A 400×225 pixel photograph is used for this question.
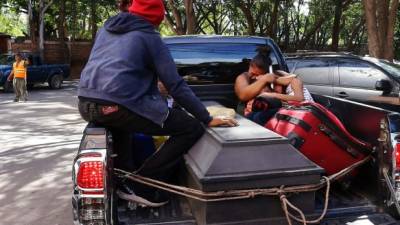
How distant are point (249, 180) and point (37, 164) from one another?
5.79 meters

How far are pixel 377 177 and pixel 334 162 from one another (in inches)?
11.3

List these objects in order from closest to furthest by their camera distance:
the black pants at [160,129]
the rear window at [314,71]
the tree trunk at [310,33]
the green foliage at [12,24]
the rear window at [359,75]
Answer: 1. the black pants at [160,129]
2. the rear window at [359,75]
3. the rear window at [314,71]
4. the tree trunk at [310,33]
5. the green foliage at [12,24]

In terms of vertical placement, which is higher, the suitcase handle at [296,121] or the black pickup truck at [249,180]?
the suitcase handle at [296,121]

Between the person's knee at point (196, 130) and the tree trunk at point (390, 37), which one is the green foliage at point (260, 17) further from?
the person's knee at point (196, 130)

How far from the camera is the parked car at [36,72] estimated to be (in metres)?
21.2

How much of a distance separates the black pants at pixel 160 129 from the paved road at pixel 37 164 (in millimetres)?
2325

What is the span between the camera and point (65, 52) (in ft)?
113

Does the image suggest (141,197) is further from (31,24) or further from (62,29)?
(62,29)

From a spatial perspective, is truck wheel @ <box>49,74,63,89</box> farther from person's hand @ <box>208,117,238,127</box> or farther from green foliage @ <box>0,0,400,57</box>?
person's hand @ <box>208,117,238,127</box>

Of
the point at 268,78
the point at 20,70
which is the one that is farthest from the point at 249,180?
the point at 20,70

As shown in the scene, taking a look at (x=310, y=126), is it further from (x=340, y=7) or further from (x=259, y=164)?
(x=340, y=7)

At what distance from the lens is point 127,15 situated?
312 cm

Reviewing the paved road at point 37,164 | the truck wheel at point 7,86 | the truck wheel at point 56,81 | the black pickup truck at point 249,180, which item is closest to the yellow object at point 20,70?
the truck wheel at point 7,86

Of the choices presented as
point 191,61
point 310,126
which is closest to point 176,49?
point 191,61
